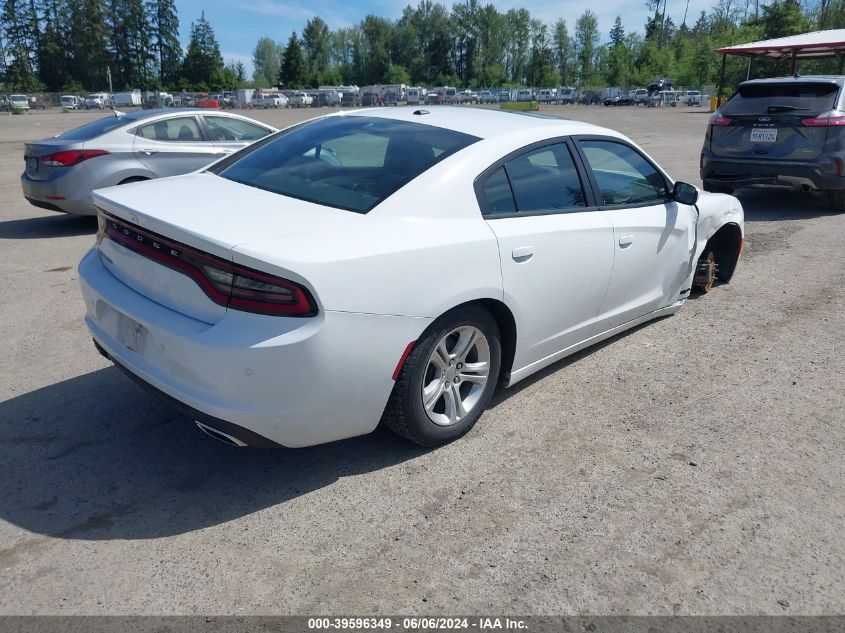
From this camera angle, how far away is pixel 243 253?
273cm

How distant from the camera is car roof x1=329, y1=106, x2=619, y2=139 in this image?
3.93m

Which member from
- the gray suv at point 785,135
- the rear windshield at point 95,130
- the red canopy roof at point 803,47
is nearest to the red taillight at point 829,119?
the gray suv at point 785,135

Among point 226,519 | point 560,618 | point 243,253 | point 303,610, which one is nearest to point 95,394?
point 226,519

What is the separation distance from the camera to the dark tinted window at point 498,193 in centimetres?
358

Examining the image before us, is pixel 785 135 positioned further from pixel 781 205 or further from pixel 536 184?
pixel 536 184

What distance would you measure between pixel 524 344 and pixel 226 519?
5.79 feet

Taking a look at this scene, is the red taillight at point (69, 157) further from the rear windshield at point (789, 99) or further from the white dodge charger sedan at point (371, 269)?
the rear windshield at point (789, 99)

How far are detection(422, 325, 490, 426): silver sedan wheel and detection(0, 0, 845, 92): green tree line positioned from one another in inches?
2989

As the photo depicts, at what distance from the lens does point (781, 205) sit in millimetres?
10523

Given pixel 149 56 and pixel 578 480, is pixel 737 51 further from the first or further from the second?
pixel 149 56

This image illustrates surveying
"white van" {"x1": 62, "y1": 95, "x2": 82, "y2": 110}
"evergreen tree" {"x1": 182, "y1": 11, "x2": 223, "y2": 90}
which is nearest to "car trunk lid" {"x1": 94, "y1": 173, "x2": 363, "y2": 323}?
"white van" {"x1": 62, "y1": 95, "x2": 82, "y2": 110}

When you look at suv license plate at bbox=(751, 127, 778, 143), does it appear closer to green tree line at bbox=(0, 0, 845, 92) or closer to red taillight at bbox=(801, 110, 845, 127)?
red taillight at bbox=(801, 110, 845, 127)

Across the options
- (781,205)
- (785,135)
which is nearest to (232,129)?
(785,135)

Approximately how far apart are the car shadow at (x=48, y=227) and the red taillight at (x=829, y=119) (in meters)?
9.14
